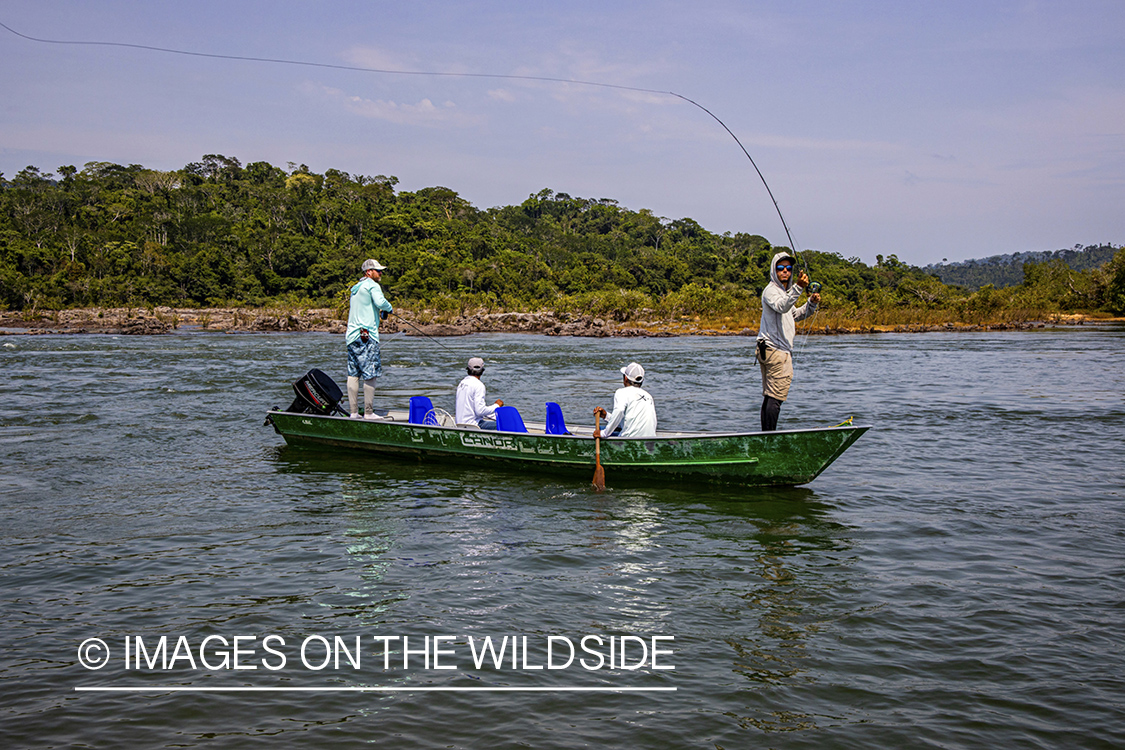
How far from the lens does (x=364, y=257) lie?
64.8 metres

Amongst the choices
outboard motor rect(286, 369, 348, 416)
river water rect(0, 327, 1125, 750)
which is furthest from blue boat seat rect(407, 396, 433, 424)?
outboard motor rect(286, 369, 348, 416)

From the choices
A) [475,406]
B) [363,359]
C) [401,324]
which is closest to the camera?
[475,406]

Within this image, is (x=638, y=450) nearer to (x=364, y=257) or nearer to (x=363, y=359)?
(x=363, y=359)

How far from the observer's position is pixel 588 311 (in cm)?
5334

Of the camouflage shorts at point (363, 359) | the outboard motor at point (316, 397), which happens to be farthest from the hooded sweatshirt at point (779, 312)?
the outboard motor at point (316, 397)

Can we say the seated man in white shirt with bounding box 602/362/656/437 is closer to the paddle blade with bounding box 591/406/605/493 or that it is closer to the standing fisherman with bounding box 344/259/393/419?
the paddle blade with bounding box 591/406/605/493

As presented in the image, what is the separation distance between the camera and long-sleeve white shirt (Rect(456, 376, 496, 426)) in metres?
9.94

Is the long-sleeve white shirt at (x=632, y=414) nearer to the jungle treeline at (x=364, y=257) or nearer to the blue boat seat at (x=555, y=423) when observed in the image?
the blue boat seat at (x=555, y=423)

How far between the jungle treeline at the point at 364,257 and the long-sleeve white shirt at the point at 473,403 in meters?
40.5

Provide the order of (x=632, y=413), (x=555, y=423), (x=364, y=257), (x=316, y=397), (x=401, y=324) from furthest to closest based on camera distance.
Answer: (x=364, y=257) < (x=401, y=324) < (x=316, y=397) < (x=555, y=423) < (x=632, y=413)

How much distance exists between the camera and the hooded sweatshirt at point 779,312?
8008mm

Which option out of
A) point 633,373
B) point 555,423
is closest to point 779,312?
point 633,373

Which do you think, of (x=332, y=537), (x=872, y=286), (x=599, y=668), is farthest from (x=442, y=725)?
(x=872, y=286)

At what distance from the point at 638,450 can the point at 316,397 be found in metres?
4.87
